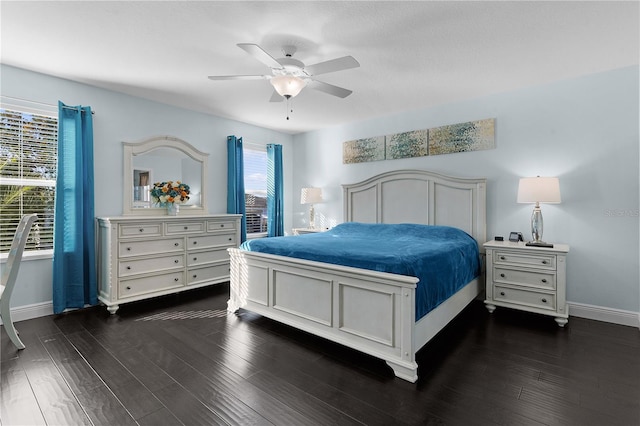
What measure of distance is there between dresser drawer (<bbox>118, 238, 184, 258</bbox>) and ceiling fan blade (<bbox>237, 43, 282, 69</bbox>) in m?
2.55

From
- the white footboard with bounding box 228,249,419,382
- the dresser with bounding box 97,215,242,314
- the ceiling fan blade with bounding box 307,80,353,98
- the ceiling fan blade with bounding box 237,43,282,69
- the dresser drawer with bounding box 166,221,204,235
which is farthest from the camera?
the dresser drawer with bounding box 166,221,204,235

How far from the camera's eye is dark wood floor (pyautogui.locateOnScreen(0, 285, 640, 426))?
6.02 feet

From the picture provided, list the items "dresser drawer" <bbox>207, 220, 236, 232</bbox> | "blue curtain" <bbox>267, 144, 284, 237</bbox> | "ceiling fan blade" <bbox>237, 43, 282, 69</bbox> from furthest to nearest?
"blue curtain" <bbox>267, 144, 284, 237</bbox>, "dresser drawer" <bbox>207, 220, 236, 232</bbox>, "ceiling fan blade" <bbox>237, 43, 282, 69</bbox>

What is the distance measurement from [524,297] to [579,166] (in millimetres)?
1522

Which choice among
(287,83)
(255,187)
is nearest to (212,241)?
(255,187)

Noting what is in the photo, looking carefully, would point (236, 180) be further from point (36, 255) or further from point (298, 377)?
point (298, 377)

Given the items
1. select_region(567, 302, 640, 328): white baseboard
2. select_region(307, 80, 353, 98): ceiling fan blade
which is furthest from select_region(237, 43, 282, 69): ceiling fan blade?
select_region(567, 302, 640, 328): white baseboard

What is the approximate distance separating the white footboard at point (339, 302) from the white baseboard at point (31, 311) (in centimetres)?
204

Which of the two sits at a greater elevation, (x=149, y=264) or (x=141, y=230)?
(x=141, y=230)

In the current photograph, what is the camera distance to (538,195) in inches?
130

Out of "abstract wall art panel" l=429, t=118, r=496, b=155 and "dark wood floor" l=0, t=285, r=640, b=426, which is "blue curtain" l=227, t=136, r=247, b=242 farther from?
"abstract wall art panel" l=429, t=118, r=496, b=155

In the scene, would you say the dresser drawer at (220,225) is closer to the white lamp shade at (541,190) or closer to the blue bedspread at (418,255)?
the blue bedspread at (418,255)

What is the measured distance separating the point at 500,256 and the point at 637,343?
1.24 metres

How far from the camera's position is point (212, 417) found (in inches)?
71.8
